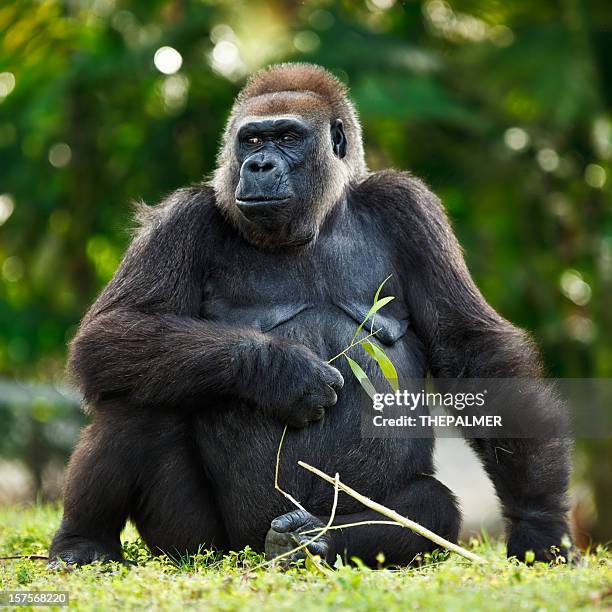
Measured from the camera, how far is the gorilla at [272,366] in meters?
5.58

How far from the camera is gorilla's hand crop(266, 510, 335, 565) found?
17.1ft

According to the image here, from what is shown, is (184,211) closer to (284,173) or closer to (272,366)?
(284,173)

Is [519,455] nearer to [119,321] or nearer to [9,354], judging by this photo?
[119,321]

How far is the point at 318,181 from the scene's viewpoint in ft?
19.9

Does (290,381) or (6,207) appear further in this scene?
(6,207)

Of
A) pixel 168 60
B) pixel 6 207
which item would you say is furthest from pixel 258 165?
pixel 6 207

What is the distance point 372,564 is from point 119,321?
1.88 m

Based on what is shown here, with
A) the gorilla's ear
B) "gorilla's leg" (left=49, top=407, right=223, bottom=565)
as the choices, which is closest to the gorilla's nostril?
the gorilla's ear

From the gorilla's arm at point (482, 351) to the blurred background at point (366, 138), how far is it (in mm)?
6054

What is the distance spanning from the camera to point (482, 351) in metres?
5.95

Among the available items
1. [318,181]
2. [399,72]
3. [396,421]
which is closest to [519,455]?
[396,421]

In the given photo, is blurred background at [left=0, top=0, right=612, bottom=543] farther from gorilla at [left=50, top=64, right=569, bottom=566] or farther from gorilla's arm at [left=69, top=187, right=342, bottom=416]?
gorilla's arm at [left=69, top=187, right=342, bottom=416]

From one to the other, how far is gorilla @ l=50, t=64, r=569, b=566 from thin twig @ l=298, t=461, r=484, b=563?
0.45 ft

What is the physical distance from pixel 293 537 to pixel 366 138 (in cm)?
1038
